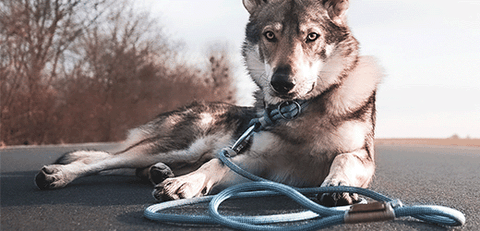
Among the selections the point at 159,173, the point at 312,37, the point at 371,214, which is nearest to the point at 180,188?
the point at 159,173

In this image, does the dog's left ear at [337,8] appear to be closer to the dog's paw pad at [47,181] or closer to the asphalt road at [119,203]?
the asphalt road at [119,203]

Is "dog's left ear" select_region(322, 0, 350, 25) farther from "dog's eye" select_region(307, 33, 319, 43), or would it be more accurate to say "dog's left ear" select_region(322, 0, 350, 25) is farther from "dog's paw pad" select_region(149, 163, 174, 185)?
"dog's paw pad" select_region(149, 163, 174, 185)

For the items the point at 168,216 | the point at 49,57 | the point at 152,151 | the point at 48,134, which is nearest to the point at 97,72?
the point at 49,57

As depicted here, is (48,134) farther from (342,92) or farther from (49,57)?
(342,92)

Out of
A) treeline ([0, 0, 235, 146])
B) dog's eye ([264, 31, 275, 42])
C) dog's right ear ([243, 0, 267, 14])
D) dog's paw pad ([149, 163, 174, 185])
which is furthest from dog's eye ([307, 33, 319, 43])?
treeline ([0, 0, 235, 146])

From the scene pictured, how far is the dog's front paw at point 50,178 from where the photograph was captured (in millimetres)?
3307

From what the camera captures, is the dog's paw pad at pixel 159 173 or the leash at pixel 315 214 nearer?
the leash at pixel 315 214

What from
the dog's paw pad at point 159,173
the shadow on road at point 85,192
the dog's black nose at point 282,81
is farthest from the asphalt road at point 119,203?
the dog's black nose at point 282,81

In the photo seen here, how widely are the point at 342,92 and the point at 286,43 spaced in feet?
2.19

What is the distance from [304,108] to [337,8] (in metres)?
0.98

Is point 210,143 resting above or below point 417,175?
above

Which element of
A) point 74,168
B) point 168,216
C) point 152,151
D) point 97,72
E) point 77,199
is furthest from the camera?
point 97,72

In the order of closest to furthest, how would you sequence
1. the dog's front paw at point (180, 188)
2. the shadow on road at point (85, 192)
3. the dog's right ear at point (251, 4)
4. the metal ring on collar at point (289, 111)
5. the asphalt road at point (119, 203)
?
the asphalt road at point (119, 203)
the dog's front paw at point (180, 188)
the shadow on road at point (85, 192)
the metal ring on collar at point (289, 111)
the dog's right ear at point (251, 4)

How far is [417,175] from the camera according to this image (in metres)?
4.89
